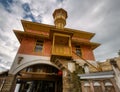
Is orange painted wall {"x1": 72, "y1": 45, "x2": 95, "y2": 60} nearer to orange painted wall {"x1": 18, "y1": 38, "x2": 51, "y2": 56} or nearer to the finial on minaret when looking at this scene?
orange painted wall {"x1": 18, "y1": 38, "x2": 51, "y2": 56}

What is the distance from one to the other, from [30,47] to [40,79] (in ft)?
12.7

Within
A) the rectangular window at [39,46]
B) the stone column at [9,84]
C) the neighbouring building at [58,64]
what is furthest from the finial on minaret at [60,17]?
the stone column at [9,84]

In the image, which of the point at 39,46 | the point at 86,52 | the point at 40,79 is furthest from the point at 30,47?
the point at 86,52

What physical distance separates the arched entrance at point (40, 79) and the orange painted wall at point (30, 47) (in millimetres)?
2061

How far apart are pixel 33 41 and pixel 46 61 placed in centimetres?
298

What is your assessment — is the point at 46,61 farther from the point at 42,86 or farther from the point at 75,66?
the point at 42,86

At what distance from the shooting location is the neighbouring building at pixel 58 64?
3.50 metres

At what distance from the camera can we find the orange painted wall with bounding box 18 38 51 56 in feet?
28.9

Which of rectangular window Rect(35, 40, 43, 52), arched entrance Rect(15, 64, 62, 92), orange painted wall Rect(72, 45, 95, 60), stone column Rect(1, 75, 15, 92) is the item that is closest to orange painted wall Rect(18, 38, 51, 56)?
rectangular window Rect(35, 40, 43, 52)

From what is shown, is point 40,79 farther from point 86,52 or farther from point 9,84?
point 86,52

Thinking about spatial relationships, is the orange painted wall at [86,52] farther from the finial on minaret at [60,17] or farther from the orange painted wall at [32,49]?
the finial on minaret at [60,17]

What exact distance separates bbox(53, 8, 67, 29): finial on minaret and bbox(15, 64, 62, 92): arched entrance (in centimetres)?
662

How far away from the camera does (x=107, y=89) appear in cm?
313

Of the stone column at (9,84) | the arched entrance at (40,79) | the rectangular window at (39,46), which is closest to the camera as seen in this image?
the stone column at (9,84)
